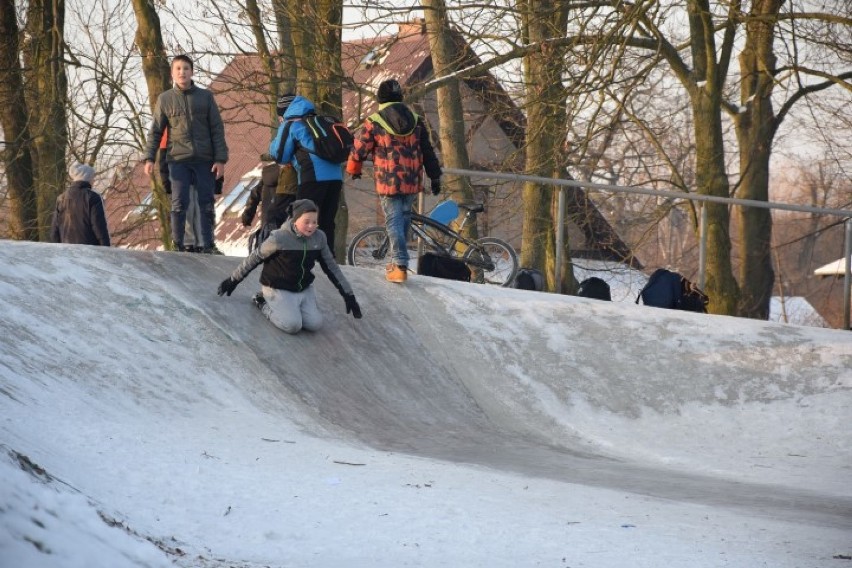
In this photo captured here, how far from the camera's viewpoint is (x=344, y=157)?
10.3 meters

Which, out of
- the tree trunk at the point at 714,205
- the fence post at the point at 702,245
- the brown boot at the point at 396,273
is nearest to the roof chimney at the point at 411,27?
the tree trunk at the point at 714,205

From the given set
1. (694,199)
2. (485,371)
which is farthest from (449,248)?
(485,371)

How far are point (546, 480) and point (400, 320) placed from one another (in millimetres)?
3742

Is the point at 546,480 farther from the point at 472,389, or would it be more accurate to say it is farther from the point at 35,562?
the point at 35,562

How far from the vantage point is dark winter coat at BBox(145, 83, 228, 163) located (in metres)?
10.1

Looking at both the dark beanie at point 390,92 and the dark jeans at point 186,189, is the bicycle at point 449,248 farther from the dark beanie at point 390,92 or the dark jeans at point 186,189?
the dark jeans at point 186,189

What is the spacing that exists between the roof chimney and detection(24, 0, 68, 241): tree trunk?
18.1 feet

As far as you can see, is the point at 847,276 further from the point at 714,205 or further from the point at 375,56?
the point at 375,56

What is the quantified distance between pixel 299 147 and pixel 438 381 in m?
2.44

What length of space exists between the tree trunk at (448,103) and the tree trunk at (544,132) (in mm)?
928

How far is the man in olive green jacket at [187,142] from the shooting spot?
397 inches

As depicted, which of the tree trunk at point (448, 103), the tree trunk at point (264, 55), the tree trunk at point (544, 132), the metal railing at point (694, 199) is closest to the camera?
the metal railing at point (694, 199)

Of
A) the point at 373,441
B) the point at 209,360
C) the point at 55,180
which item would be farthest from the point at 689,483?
the point at 55,180

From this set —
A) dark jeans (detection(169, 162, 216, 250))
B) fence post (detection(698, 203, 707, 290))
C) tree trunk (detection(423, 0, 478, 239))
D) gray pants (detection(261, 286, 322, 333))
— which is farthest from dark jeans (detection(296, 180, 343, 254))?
fence post (detection(698, 203, 707, 290))
